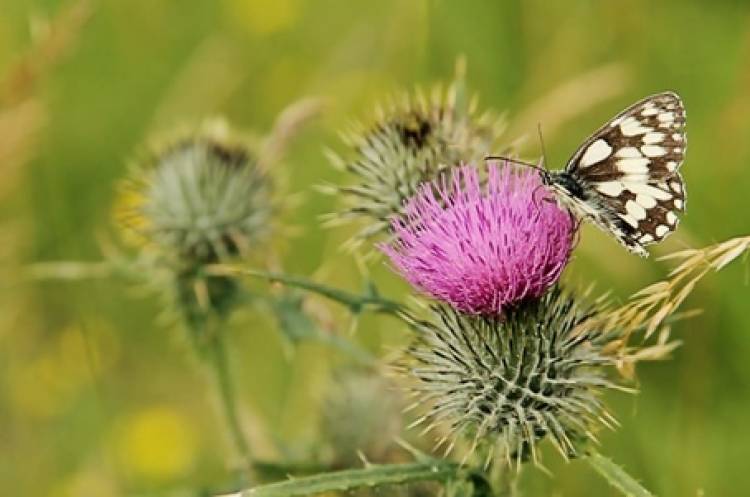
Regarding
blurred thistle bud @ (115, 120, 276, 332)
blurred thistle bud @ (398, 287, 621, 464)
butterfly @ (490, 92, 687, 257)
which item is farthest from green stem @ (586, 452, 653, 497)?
blurred thistle bud @ (115, 120, 276, 332)

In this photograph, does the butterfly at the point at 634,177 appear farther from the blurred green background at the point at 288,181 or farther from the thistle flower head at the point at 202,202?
the thistle flower head at the point at 202,202

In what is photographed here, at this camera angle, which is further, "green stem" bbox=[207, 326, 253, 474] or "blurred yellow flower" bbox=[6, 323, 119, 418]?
"blurred yellow flower" bbox=[6, 323, 119, 418]

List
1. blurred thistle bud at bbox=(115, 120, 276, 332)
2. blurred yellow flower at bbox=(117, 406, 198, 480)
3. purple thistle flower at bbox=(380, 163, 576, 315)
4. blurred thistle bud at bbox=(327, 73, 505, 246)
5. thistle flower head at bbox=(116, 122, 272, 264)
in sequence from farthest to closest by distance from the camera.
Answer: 1. blurred yellow flower at bbox=(117, 406, 198, 480)
2. thistle flower head at bbox=(116, 122, 272, 264)
3. blurred thistle bud at bbox=(115, 120, 276, 332)
4. blurred thistle bud at bbox=(327, 73, 505, 246)
5. purple thistle flower at bbox=(380, 163, 576, 315)

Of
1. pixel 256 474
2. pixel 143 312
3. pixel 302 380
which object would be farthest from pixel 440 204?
pixel 143 312

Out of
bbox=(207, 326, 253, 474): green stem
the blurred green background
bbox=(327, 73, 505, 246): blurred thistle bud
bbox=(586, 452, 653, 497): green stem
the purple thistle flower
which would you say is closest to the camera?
bbox=(586, 452, 653, 497): green stem

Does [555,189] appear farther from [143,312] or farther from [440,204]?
[143,312]

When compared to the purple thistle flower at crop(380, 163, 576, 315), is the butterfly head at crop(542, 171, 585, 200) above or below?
above

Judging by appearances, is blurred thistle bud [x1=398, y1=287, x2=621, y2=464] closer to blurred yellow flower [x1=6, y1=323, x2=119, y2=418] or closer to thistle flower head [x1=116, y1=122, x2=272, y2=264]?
thistle flower head [x1=116, y1=122, x2=272, y2=264]
